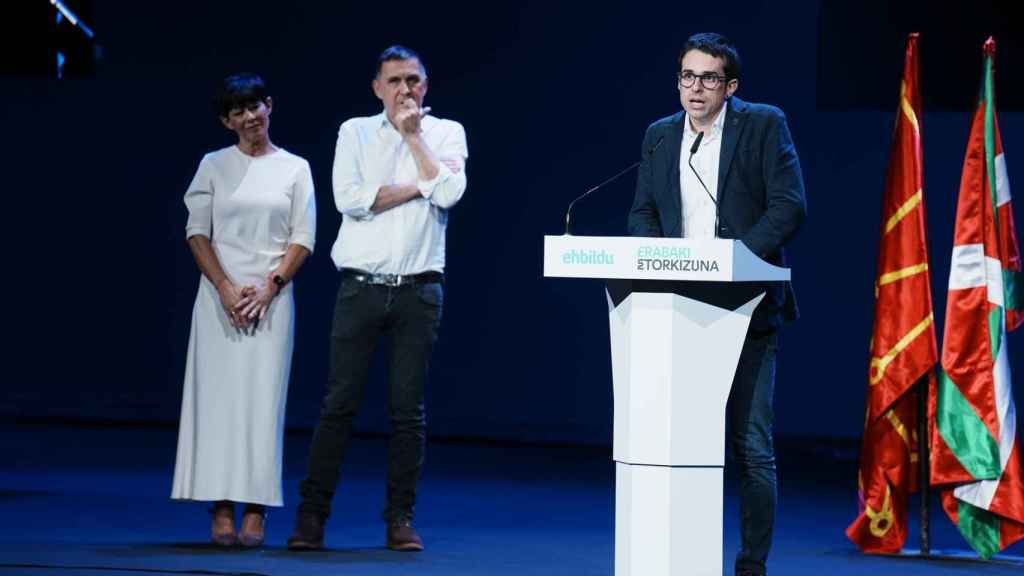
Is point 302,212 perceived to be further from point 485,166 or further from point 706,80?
point 485,166

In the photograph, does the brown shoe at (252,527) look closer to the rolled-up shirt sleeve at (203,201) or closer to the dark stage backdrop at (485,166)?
the rolled-up shirt sleeve at (203,201)

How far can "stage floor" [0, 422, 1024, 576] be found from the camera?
4.48 metres

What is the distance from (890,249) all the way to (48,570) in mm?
2673

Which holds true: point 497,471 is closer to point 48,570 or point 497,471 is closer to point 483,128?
point 483,128

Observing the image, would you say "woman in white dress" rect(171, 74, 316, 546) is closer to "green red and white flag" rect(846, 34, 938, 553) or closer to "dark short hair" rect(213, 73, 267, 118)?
"dark short hair" rect(213, 73, 267, 118)

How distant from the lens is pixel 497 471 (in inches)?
275

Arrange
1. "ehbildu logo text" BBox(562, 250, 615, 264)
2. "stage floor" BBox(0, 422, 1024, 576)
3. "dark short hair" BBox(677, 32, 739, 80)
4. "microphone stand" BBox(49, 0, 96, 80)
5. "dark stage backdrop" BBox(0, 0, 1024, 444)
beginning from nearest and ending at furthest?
"ehbildu logo text" BBox(562, 250, 615, 264) → "dark short hair" BBox(677, 32, 739, 80) → "stage floor" BBox(0, 422, 1024, 576) → "dark stage backdrop" BBox(0, 0, 1024, 444) → "microphone stand" BBox(49, 0, 96, 80)

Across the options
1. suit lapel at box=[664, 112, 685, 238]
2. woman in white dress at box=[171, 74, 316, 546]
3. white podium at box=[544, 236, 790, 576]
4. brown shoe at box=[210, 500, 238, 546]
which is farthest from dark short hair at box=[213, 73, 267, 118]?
white podium at box=[544, 236, 790, 576]

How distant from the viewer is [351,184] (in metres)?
4.77

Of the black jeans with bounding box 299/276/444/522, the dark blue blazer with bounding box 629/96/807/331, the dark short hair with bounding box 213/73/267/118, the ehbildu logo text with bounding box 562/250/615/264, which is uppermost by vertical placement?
the dark short hair with bounding box 213/73/267/118

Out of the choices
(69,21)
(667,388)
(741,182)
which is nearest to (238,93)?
(741,182)

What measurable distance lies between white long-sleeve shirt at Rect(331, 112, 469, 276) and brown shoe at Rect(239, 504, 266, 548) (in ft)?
2.57

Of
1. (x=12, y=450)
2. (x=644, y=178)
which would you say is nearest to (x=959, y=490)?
(x=644, y=178)

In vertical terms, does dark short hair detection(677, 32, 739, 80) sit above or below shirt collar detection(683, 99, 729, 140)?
above
